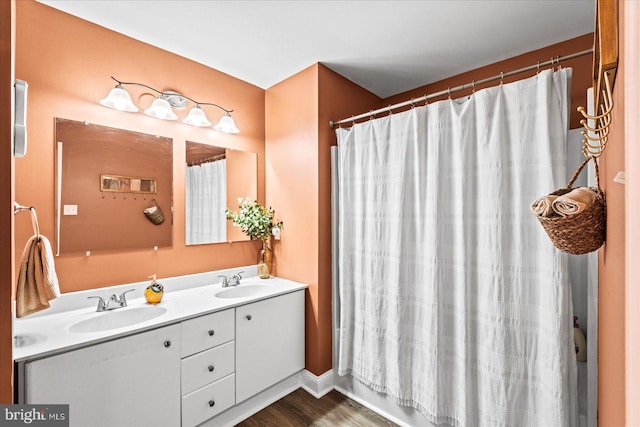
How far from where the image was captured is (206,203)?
94.1 inches

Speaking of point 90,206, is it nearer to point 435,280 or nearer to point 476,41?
point 435,280

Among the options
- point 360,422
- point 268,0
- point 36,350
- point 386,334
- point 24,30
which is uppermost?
point 268,0

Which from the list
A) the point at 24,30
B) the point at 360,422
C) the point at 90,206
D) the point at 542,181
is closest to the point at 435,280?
the point at 542,181

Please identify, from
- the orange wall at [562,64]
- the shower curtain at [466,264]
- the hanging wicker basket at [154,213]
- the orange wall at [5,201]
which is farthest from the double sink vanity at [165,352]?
the orange wall at [562,64]

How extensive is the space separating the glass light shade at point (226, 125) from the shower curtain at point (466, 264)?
3.48ft

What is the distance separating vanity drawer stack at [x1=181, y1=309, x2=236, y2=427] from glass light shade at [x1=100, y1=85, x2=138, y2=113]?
143 centimetres

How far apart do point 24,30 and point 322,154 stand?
1913mm

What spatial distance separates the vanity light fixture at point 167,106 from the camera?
1.84 meters

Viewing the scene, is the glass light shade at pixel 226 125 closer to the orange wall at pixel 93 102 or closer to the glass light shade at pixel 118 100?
the orange wall at pixel 93 102

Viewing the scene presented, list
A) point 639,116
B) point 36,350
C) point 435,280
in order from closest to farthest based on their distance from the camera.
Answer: point 639,116
point 36,350
point 435,280

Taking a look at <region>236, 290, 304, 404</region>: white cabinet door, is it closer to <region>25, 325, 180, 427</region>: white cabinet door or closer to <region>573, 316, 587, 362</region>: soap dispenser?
<region>25, 325, 180, 427</region>: white cabinet door

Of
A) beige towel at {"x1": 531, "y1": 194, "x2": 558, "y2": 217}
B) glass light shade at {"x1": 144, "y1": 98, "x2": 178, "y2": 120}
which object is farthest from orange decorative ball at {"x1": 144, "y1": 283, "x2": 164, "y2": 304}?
beige towel at {"x1": 531, "y1": 194, "x2": 558, "y2": 217}

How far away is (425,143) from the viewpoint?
1.85 metres

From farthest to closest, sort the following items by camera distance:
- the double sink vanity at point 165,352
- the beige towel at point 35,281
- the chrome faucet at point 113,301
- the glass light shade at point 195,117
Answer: the glass light shade at point 195,117
the chrome faucet at point 113,301
the double sink vanity at point 165,352
the beige towel at point 35,281
